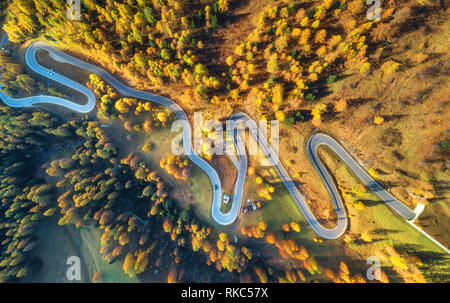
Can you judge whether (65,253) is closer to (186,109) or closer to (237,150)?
(186,109)

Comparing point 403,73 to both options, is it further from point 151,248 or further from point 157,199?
point 151,248

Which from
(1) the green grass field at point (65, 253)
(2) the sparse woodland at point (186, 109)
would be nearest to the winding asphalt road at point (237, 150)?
(2) the sparse woodland at point (186, 109)

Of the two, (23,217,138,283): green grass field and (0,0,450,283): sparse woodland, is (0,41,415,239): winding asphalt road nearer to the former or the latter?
(0,0,450,283): sparse woodland

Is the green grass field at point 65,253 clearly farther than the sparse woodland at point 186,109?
Yes

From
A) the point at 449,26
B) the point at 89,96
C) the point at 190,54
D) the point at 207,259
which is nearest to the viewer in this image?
→ the point at 449,26

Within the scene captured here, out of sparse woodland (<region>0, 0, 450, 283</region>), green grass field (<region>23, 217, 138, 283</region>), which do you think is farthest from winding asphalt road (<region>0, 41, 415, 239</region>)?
green grass field (<region>23, 217, 138, 283</region>)

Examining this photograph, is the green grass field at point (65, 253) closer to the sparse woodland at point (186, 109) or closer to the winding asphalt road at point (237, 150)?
the sparse woodland at point (186, 109)

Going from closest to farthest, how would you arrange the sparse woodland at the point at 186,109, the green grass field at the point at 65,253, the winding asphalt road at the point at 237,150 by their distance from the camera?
the sparse woodland at the point at 186,109 < the winding asphalt road at the point at 237,150 < the green grass field at the point at 65,253

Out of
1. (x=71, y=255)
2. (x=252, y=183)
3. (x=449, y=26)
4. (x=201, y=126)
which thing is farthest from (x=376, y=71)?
(x=71, y=255)
